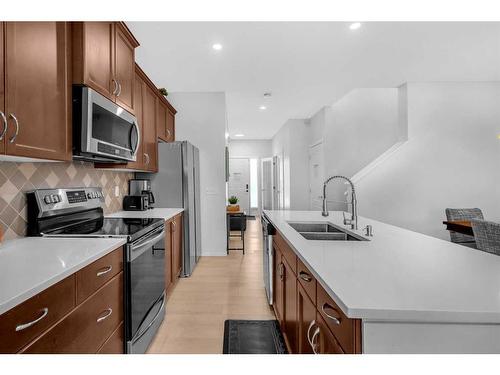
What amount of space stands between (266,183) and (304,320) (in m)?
7.30

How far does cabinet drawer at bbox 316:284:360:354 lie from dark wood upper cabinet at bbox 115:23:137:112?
1940 millimetres

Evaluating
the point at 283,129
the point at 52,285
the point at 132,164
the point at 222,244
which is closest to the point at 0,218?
the point at 52,285

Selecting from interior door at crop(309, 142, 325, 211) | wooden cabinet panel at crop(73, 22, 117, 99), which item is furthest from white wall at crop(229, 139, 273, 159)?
wooden cabinet panel at crop(73, 22, 117, 99)

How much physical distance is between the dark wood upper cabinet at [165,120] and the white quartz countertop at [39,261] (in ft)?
6.96

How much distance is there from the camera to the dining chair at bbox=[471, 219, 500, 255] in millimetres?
1876

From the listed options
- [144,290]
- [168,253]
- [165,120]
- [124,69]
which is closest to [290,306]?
[144,290]

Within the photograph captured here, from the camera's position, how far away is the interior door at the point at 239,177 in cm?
845

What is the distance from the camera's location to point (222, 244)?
13.3 feet

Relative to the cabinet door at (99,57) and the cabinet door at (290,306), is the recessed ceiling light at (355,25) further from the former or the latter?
the cabinet door at (290,306)

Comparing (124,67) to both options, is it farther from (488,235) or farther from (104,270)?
(488,235)

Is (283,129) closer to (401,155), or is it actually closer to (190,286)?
(401,155)

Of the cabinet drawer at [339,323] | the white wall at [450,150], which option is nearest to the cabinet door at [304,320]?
the cabinet drawer at [339,323]

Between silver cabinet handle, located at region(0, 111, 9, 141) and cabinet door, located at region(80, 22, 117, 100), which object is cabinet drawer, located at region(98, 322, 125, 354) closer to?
silver cabinet handle, located at region(0, 111, 9, 141)

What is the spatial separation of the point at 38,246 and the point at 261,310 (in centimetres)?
175
